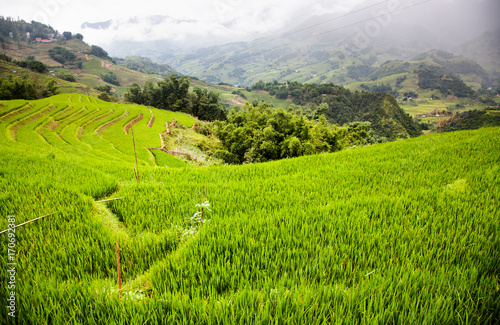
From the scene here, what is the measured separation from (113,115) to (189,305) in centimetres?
4072

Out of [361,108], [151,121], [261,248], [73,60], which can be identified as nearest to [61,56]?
[73,60]

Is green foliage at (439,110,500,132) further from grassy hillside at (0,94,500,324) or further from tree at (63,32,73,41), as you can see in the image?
tree at (63,32,73,41)

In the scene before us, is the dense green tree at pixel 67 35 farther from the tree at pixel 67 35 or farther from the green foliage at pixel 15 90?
the green foliage at pixel 15 90

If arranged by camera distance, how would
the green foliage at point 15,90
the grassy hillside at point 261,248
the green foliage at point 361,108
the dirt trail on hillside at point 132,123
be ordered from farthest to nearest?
the green foliage at point 361,108 < the green foliage at point 15,90 < the dirt trail on hillside at point 132,123 < the grassy hillside at point 261,248

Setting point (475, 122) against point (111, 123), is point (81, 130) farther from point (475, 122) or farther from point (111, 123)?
point (475, 122)

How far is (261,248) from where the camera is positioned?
210cm

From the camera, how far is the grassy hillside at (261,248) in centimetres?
138

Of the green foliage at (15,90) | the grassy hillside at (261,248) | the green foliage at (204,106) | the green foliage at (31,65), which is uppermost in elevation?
the green foliage at (31,65)

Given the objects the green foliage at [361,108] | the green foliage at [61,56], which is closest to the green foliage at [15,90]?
the green foliage at [361,108]

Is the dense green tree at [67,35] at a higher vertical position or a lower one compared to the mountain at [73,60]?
higher

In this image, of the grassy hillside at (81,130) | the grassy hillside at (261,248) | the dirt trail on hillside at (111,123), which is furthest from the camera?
the dirt trail on hillside at (111,123)

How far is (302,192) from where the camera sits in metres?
3.71

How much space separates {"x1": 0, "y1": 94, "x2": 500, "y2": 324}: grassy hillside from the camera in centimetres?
138

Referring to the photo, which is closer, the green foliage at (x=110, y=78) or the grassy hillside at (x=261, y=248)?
the grassy hillside at (x=261, y=248)
